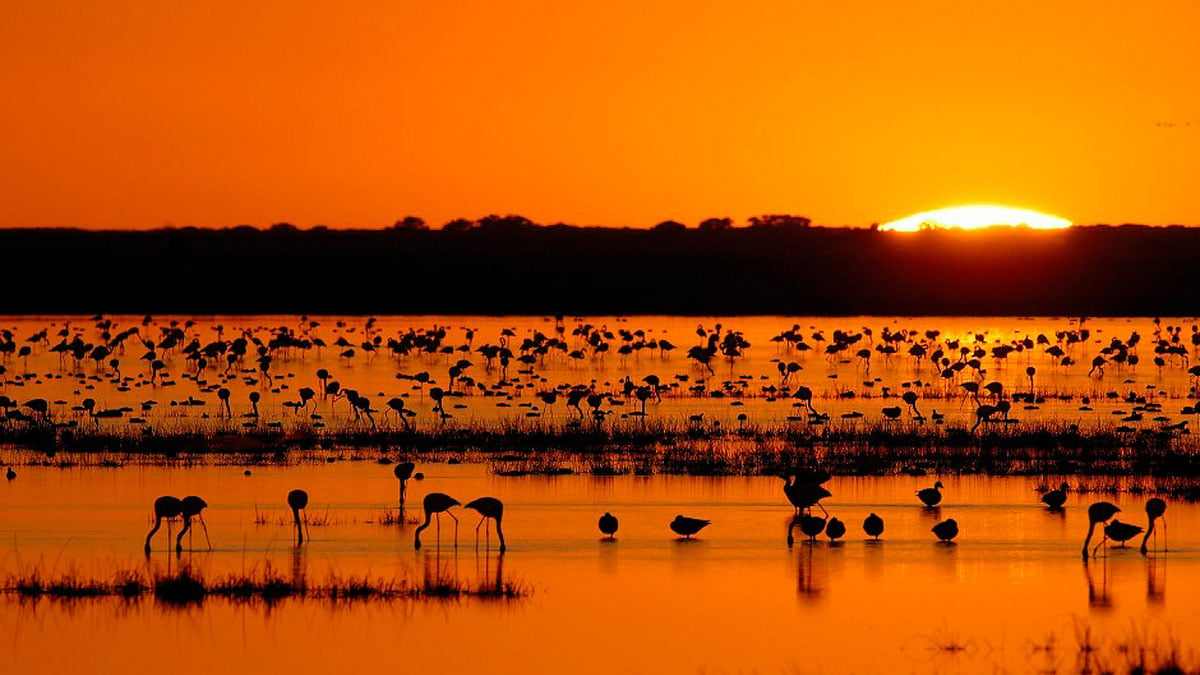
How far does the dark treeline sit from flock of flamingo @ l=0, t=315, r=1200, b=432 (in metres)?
27.4

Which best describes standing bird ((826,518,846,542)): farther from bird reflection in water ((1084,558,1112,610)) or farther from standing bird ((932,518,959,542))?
bird reflection in water ((1084,558,1112,610))

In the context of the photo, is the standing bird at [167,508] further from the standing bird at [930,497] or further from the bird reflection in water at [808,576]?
the standing bird at [930,497]

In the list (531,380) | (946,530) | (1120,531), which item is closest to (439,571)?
(946,530)

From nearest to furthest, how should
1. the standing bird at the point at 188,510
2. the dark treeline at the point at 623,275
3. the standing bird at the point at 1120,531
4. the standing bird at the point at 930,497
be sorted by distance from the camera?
the standing bird at the point at 188,510, the standing bird at the point at 1120,531, the standing bird at the point at 930,497, the dark treeline at the point at 623,275

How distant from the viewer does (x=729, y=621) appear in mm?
13961

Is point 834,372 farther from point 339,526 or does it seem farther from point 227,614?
point 227,614

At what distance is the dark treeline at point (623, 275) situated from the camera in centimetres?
8175

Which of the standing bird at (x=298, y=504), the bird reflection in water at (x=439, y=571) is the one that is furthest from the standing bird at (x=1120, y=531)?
the standing bird at (x=298, y=504)

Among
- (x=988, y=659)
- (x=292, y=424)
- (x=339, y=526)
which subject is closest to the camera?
(x=988, y=659)

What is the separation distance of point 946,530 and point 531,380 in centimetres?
2074

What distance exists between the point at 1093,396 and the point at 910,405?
4.00 meters

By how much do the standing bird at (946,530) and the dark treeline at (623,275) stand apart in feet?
204

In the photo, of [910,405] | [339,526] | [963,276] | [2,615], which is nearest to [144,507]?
[339,526]

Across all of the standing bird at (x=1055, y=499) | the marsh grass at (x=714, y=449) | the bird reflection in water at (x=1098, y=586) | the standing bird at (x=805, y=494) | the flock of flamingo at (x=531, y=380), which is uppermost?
the flock of flamingo at (x=531, y=380)
